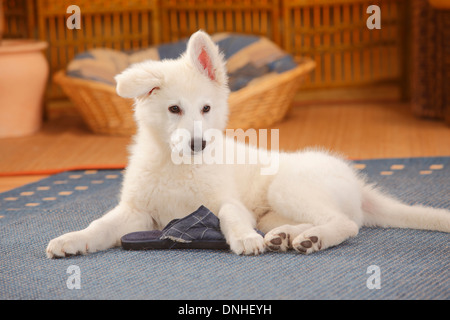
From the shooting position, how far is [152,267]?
2129 millimetres

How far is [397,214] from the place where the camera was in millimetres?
2494

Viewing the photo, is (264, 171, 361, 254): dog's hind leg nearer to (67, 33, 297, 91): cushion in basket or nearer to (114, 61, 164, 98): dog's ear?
(114, 61, 164, 98): dog's ear

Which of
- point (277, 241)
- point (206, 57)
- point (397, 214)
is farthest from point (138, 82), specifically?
point (397, 214)

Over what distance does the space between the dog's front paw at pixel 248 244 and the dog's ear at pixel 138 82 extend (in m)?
0.61

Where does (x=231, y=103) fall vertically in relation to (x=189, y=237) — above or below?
above

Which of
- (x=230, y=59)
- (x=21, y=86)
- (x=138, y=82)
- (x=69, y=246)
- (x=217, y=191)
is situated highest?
(x=138, y=82)

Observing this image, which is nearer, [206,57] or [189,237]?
[189,237]

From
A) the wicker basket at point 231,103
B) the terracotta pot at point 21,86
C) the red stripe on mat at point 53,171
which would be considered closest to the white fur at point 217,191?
the red stripe on mat at point 53,171

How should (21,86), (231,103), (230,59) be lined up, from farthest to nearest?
(230,59), (21,86), (231,103)

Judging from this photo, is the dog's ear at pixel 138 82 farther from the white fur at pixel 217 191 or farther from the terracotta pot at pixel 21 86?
the terracotta pot at pixel 21 86

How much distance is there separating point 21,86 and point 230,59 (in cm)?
161

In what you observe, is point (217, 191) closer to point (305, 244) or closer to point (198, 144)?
point (198, 144)

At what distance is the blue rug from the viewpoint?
6.20 feet

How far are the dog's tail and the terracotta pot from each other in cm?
316
